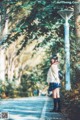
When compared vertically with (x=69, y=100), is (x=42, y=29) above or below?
above

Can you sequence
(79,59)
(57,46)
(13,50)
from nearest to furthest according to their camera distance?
(79,59) → (57,46) → (13,50)

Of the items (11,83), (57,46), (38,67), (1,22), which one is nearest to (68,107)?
(57,46)

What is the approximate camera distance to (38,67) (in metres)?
50.4

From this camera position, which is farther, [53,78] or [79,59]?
[79,59]

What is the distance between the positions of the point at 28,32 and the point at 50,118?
23.8ft

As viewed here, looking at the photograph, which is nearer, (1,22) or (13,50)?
(1,22)

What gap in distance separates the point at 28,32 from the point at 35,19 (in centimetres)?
58

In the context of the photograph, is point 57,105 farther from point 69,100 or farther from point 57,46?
point 57,46

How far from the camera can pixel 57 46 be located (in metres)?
18.6

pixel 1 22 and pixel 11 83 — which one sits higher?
pixel 1 22

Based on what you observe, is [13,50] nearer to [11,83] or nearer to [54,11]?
[11,83]

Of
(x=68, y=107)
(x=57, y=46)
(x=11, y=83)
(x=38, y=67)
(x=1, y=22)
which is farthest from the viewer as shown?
(x=38, y=67)

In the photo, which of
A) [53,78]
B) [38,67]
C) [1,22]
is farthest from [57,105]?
[38,67]

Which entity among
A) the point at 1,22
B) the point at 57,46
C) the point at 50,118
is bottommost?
the point at 50,118
